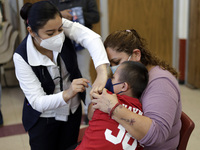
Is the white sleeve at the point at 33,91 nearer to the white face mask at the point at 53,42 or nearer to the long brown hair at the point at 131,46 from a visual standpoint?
the white face mask at the point at 53,42

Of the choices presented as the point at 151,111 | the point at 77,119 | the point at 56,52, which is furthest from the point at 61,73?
the point at 151,111

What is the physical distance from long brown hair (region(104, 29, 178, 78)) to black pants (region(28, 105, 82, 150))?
55 centimetres

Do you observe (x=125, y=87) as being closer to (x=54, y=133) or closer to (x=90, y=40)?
(x=90, y=40)

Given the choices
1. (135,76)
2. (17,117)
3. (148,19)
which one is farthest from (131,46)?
(148,19)

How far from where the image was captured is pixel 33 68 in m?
1.46

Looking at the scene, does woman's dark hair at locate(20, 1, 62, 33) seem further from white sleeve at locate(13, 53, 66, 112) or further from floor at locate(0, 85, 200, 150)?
floor at locate(0, 85, 200, 150)

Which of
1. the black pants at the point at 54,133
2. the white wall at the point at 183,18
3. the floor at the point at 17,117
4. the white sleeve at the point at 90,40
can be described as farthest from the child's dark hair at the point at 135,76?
the white wall at the point at 183,18

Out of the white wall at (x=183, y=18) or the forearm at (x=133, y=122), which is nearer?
the forearm at (x=133, y=122)

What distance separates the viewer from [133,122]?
112 centimetres

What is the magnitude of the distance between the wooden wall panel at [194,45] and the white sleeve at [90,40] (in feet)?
A: 8.60

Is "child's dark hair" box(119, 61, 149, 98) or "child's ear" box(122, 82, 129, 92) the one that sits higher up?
"child's dark hair" box(119, 61, 149, 98)

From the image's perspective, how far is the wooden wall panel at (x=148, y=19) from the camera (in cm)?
387

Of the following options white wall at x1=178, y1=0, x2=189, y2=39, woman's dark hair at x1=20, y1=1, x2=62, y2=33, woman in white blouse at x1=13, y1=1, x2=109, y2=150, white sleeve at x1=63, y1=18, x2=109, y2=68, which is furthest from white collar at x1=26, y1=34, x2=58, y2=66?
white wall at x1=178, y1=0, x2=189, y2=39

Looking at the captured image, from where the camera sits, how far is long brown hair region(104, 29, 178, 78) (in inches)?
57.0
